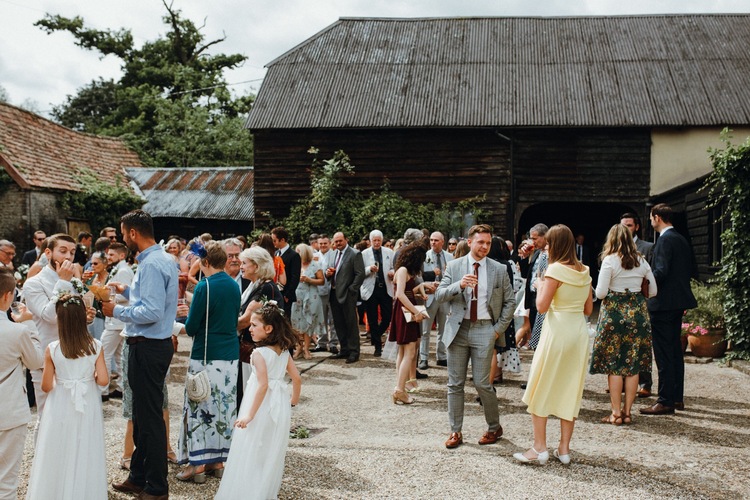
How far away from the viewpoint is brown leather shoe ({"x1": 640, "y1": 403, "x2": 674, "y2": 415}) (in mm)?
7004

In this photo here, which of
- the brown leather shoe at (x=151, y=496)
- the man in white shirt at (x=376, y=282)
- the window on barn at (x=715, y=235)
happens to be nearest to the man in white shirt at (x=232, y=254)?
the brown leather shoe at (x=151, y=496)

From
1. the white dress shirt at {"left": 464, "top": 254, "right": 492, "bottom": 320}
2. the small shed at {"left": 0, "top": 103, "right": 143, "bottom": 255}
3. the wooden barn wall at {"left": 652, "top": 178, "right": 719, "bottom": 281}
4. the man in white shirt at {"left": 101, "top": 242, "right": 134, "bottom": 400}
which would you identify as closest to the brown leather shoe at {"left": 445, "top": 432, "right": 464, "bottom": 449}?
the white dress shirt at {"left": 464, "top": 254, "right": 492, "bottom": 320}

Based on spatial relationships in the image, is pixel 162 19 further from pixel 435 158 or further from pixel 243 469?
pixel 243 469

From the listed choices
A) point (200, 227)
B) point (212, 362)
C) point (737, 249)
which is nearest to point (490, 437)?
point (212, 362)

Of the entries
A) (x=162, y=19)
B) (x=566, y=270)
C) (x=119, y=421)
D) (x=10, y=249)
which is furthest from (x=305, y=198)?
(x=162, y=19)

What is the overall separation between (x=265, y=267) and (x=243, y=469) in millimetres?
1855

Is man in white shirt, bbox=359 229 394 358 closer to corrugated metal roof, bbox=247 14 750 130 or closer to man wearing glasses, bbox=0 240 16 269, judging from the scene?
man wearing glasses, bbox=0 240 16 269

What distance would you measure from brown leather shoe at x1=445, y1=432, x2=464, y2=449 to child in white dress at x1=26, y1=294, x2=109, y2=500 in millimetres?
2787

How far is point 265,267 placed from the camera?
5.74 m

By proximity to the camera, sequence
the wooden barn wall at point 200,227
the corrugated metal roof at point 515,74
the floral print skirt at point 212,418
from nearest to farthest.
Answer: the floral print skirt at point 212,418 < the corrugated metal roof at point 515,74 < the wooden barn wall at point 200,227

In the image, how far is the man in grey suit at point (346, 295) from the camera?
10.5 metres

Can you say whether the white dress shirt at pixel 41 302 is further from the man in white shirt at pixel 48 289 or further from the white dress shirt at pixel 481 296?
the white dress shirt at pixel 481 296

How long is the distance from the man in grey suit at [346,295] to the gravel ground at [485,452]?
2.15 metres

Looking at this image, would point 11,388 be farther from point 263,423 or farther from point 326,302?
point 326,302
